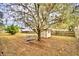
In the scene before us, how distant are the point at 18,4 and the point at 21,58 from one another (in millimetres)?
628

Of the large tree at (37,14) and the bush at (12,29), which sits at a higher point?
the large tree at (37,14)

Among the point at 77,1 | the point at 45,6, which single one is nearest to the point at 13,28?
the point at 45,6

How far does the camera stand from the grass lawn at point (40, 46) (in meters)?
1.81

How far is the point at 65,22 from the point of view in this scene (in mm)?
1831

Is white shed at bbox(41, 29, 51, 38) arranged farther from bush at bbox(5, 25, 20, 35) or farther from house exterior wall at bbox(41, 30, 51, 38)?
bush at bbox(5, 25, 20, 35)

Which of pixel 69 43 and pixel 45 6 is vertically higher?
pixel 45 6

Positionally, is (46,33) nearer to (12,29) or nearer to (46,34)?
(46,34)

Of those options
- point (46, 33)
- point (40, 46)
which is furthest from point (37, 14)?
point (40, 46)

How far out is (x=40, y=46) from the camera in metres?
1.83

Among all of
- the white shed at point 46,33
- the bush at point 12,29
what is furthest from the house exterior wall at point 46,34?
the bush at point 12,29

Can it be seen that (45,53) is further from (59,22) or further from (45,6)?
(45,6)

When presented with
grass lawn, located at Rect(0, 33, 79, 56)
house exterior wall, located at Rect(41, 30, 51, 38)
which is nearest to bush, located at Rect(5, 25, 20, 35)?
grass lawn, located at Rect(0, 33, 79, 56)

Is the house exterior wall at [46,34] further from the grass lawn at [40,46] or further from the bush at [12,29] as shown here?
the bush at [12,29]

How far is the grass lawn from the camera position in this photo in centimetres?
181
